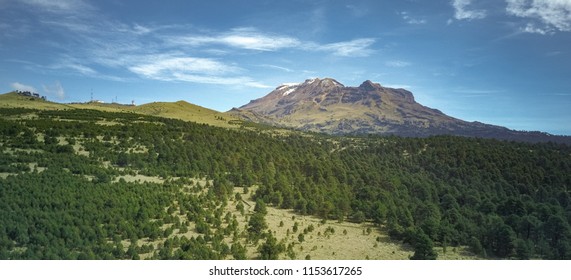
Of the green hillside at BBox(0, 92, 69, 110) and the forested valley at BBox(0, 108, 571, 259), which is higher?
the green hillside at BBox(0, 92, 69, 110)

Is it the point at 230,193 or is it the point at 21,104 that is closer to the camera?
the point at 230,193

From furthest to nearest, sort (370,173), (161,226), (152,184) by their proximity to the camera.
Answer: (370,173), (152,184), (161,226)

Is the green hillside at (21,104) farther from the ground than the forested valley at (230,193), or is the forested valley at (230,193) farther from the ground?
the green hillside at (21,104)

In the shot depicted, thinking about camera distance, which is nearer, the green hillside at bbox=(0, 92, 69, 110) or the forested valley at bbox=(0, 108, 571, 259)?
the forested valley at bbox=(0, 108, 571, 259)

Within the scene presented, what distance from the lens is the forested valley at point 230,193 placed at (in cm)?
2255

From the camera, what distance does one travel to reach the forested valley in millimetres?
22547

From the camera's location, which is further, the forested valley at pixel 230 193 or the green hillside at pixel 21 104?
the green hillside at pixel 21 104

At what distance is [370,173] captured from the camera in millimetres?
50250

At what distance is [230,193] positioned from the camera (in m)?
38.3

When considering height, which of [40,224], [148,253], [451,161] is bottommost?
[148,253]

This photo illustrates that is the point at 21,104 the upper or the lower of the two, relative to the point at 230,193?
upper

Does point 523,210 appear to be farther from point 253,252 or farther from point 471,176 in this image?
point 253,252

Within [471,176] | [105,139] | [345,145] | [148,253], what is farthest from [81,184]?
[345,145]

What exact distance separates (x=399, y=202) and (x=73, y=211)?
99.0 feet
